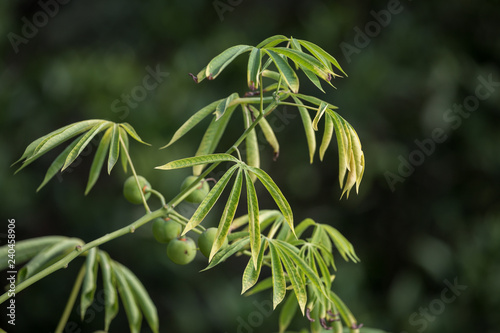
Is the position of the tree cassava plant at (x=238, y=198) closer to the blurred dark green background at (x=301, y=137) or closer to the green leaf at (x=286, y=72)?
the green leaf at (x=286, y=72)

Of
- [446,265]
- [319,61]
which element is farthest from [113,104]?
[319,61]

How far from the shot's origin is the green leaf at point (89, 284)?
72 centimetres

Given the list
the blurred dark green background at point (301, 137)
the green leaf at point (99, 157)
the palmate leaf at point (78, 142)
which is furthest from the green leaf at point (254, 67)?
the blurred dark green background at point (301, 137)

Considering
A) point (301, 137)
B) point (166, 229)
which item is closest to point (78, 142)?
point (166, 229)

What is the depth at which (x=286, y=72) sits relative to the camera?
0.54 m

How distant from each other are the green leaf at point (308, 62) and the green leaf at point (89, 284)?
38cm

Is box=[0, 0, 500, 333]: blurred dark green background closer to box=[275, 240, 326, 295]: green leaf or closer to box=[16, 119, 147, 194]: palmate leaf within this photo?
box=[16, 119, 147, 194]: palmate leaf

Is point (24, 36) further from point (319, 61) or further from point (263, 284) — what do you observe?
point (319, 61)

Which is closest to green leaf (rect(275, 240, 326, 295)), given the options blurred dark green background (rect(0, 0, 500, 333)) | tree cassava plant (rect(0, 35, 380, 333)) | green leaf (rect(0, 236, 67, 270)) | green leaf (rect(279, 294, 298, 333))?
tree cassava plant (rect(0, 35, 380, 333))

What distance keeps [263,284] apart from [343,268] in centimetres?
155

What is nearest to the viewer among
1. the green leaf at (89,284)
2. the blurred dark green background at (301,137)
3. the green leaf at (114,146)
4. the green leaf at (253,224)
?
the green leaf at (253,224)

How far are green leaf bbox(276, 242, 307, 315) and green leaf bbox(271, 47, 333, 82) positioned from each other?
173mm

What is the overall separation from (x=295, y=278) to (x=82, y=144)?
0.25 meters

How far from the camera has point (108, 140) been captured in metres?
0.69
